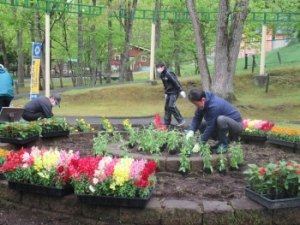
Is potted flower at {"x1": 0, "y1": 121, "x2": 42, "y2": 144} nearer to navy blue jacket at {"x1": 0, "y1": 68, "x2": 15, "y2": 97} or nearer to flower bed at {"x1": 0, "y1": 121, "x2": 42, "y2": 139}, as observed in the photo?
flower bed at {"x1": 0, "y1": 121, "x2": 42, "y2": 139}

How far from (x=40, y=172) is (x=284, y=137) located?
4698mm

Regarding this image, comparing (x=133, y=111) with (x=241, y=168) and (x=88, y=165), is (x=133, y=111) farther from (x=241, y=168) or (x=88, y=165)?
(x=88, y=165)

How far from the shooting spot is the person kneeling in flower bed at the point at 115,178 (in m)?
3.85

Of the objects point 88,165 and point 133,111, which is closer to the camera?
point 88,165

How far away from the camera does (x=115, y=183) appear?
3.85 m

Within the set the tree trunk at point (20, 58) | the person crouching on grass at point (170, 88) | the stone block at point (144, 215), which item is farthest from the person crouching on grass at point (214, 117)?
the tree trunk at point (20, 58)

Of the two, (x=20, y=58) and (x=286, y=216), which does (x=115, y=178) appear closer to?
(x=286, y=216)

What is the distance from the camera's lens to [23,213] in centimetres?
443

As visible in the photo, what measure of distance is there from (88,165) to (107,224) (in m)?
0.64

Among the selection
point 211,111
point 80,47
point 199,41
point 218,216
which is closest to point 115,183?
point 218,216

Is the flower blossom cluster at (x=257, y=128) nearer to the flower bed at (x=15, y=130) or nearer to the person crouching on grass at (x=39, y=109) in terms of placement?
the person crouching on grass at (x=39, y=109)

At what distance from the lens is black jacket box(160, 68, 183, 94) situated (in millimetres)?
9117

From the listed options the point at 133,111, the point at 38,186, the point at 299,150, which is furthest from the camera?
the point at 133,111

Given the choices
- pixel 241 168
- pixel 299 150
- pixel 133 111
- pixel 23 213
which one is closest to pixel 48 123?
pixel 23 213
